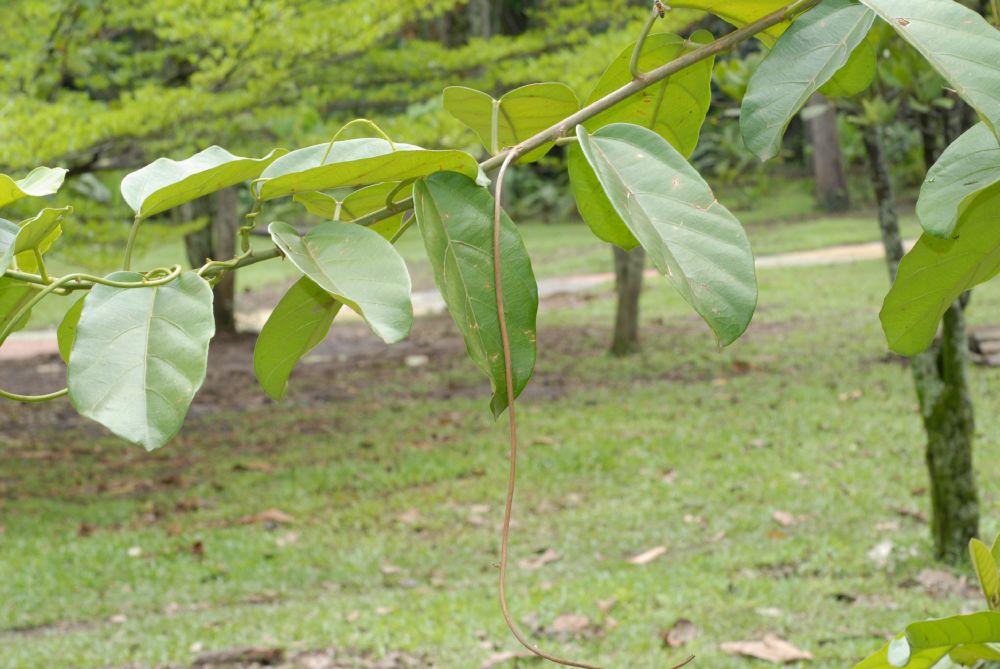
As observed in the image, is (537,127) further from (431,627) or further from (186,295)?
(431,627)

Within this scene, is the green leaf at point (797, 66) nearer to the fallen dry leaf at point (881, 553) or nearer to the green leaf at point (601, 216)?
A: the green leaf at point (601, 216)

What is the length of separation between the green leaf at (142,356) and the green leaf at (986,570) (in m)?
0.49

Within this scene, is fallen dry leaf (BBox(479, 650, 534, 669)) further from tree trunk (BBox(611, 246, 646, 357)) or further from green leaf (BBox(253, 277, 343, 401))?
tree trunk (BBox(611, 246, 646, 357))

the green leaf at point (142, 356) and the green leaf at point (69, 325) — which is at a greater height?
the green leaf at point (142, 356)

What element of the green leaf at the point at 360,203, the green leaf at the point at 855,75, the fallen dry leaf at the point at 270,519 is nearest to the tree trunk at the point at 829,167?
the fallen dry leaf at the point at 270,519

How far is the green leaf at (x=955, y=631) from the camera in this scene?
0.60m

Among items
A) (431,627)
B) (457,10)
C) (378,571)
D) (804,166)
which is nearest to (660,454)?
(378,571)

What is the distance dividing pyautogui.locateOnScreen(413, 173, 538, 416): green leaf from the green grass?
9.25 feet

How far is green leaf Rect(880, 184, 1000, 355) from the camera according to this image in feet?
2.06

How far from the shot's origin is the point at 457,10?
9812 mm

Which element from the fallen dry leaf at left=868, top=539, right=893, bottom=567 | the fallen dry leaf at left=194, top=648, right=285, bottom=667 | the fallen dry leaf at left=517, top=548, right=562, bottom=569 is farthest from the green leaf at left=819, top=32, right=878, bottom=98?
→ the fallen dry leaf at left=517, top=548, right=562, bottom=569

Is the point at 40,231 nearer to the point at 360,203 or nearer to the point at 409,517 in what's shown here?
the point at 360,203

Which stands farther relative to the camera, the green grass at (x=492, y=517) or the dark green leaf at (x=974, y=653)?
the green grass at (x=492, y=517)

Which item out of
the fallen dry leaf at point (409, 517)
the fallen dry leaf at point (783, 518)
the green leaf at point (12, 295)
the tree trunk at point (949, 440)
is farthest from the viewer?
the fallen dry leaf at point (409, 517)
